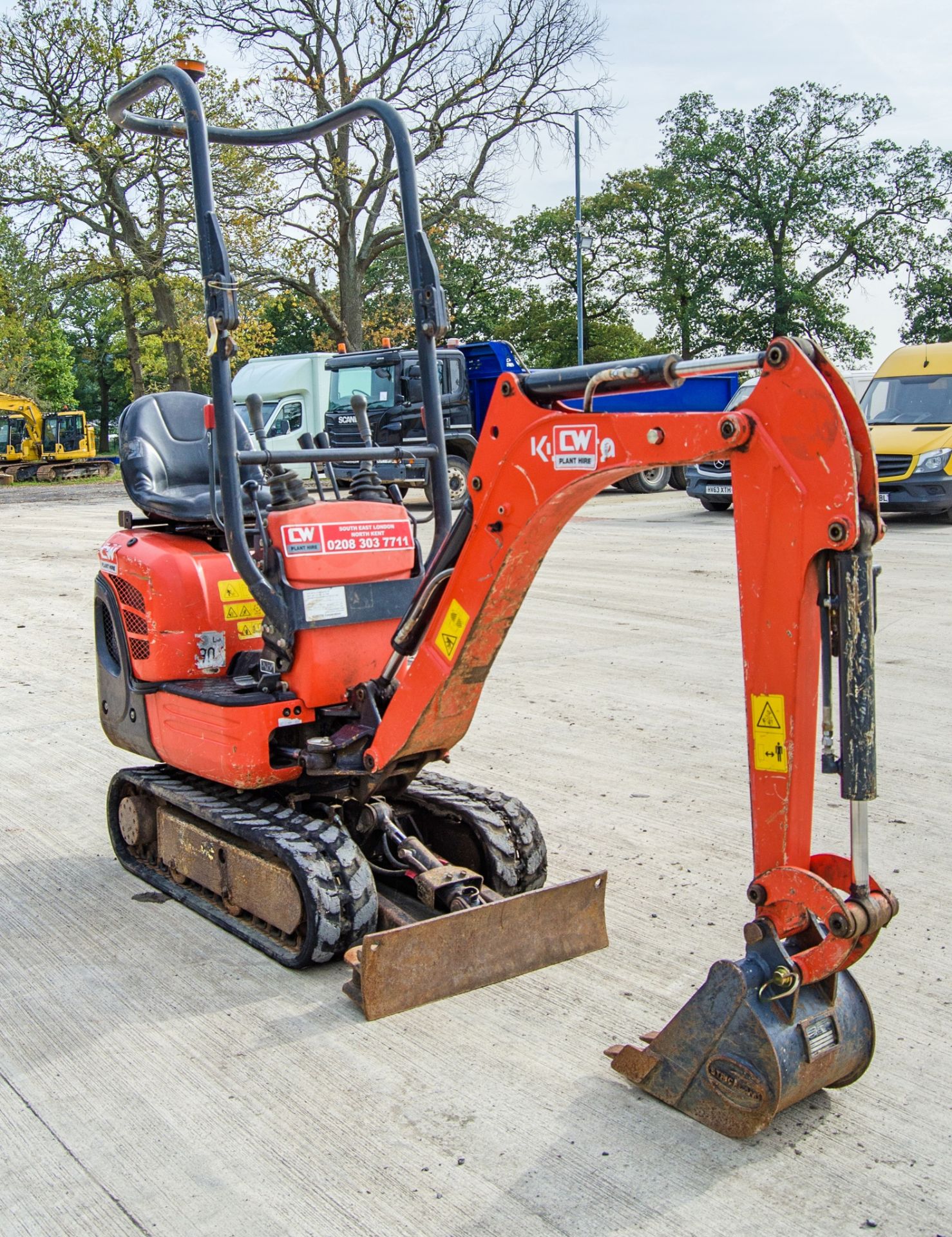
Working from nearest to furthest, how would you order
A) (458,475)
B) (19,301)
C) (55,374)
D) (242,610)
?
1. (242,610)
2. (458,475)
3. (19,301)
4. (55,374)

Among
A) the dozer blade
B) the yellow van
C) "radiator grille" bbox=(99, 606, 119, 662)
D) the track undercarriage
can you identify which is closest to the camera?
the dozer blade

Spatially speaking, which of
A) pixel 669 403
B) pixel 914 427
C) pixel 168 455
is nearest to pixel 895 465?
pixel 914 427

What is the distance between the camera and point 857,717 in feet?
9.32

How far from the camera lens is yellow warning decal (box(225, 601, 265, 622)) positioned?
4828 millimetres

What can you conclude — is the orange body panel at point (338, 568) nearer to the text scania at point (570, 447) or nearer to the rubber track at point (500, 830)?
the rubber track at point (500, 830)

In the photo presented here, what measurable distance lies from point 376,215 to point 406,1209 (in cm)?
3029

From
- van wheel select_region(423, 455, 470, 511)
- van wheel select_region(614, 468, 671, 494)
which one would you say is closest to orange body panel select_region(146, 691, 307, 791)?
van wheel select_region(423, 455, 470, 511)

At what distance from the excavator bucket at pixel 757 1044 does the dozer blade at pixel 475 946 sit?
0.80 m

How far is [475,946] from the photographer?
3.92 metres

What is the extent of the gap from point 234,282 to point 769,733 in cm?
240

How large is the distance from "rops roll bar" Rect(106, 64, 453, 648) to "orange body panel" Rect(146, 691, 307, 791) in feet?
0.89

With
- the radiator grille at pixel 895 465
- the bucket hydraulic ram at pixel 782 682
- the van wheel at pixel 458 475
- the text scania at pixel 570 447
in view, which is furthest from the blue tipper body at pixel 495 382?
the bucket hydraulic ram at pixel 782 682

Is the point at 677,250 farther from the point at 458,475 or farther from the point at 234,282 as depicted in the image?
the point at 234,282

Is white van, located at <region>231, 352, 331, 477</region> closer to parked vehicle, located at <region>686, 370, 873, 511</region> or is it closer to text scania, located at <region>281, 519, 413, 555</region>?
parked vehicle, located at <region>686, 370, 873, 511</region>
